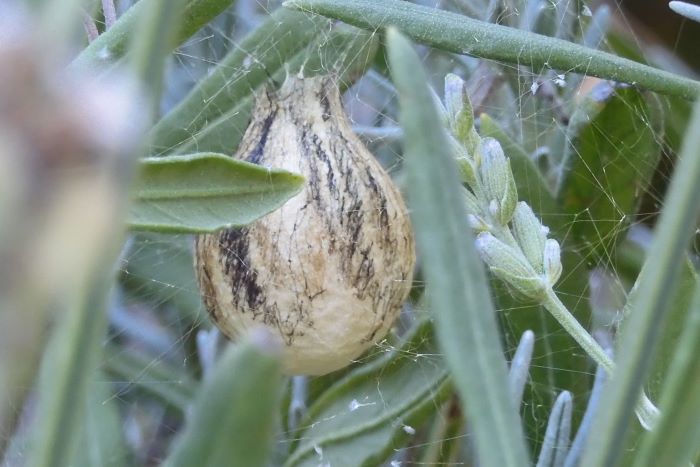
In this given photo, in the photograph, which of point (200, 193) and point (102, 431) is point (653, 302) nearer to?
point (200, 193)

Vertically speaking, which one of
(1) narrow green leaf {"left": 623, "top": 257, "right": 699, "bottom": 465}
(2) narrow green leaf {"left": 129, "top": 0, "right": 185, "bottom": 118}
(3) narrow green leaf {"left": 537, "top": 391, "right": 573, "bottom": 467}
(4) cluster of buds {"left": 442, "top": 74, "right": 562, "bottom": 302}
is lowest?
(3) narrow green leaf {"left": 537, "top": 391, "right": 573, "bottom": 467}

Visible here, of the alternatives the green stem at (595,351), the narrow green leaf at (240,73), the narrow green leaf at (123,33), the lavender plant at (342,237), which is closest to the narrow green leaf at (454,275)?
the lavender plant at (342,237)

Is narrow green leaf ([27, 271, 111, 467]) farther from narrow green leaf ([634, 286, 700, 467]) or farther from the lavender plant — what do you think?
narrow green leaf ([634, 286, 700, 467])

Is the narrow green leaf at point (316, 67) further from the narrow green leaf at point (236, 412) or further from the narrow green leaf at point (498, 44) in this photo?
the narrow green leaf at point (236, 412)

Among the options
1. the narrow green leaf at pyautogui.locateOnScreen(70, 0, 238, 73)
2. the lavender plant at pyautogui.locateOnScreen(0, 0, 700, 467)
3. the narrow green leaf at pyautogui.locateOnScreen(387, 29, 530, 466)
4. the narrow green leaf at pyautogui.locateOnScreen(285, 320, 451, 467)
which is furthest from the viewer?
the narrow green leaf at pyautogui.locateOnScreen(285, 320, 451, 467)

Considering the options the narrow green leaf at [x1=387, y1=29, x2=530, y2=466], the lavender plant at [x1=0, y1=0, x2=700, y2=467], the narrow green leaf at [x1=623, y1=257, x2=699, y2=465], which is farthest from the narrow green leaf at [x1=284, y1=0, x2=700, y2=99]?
the narrow green leaf at [x1=387, y1=29, x2=530, y2=466]

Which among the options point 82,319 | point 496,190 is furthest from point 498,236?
point 82,319
